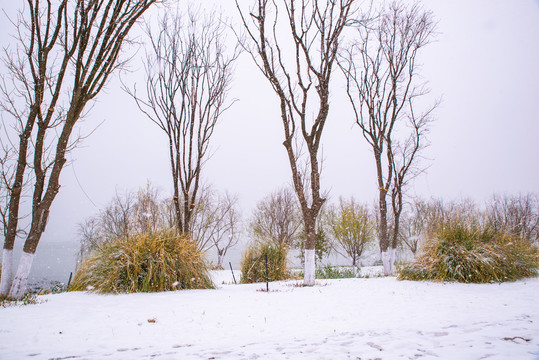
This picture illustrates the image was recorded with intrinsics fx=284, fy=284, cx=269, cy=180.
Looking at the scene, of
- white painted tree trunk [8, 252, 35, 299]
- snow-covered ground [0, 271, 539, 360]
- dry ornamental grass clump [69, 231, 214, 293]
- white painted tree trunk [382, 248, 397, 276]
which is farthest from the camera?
white painted tree trunk [382, 248, 397, 276]

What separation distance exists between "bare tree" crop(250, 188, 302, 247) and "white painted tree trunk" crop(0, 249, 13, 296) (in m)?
14.1

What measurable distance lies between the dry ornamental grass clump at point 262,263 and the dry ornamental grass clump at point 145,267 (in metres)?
2.36

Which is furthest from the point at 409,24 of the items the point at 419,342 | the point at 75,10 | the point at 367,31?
the point at 419,342

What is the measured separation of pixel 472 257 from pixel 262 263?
4.88 m

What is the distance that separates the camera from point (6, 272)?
14.5ft

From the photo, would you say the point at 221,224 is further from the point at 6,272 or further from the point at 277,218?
the point at 6,272

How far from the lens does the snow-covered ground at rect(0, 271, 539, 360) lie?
217 centimetres

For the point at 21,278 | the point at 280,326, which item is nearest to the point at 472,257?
the point at 280,326

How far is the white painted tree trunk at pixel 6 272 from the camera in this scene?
4.36 m

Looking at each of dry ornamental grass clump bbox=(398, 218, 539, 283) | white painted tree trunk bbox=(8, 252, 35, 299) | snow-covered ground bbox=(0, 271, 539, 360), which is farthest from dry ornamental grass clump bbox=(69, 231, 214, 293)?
dry ornamental grass clump bbox=(398, 218, 539, 283)

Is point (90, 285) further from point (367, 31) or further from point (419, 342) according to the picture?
point (367, 31)

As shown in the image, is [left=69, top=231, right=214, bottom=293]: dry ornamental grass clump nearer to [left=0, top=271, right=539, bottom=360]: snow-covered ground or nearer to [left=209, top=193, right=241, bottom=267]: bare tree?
[left=0, top=271, right=539, bottom=360]: snow-covered ground

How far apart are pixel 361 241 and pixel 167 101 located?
39.9 ft

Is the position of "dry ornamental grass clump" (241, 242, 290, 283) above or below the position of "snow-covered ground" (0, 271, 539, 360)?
above
